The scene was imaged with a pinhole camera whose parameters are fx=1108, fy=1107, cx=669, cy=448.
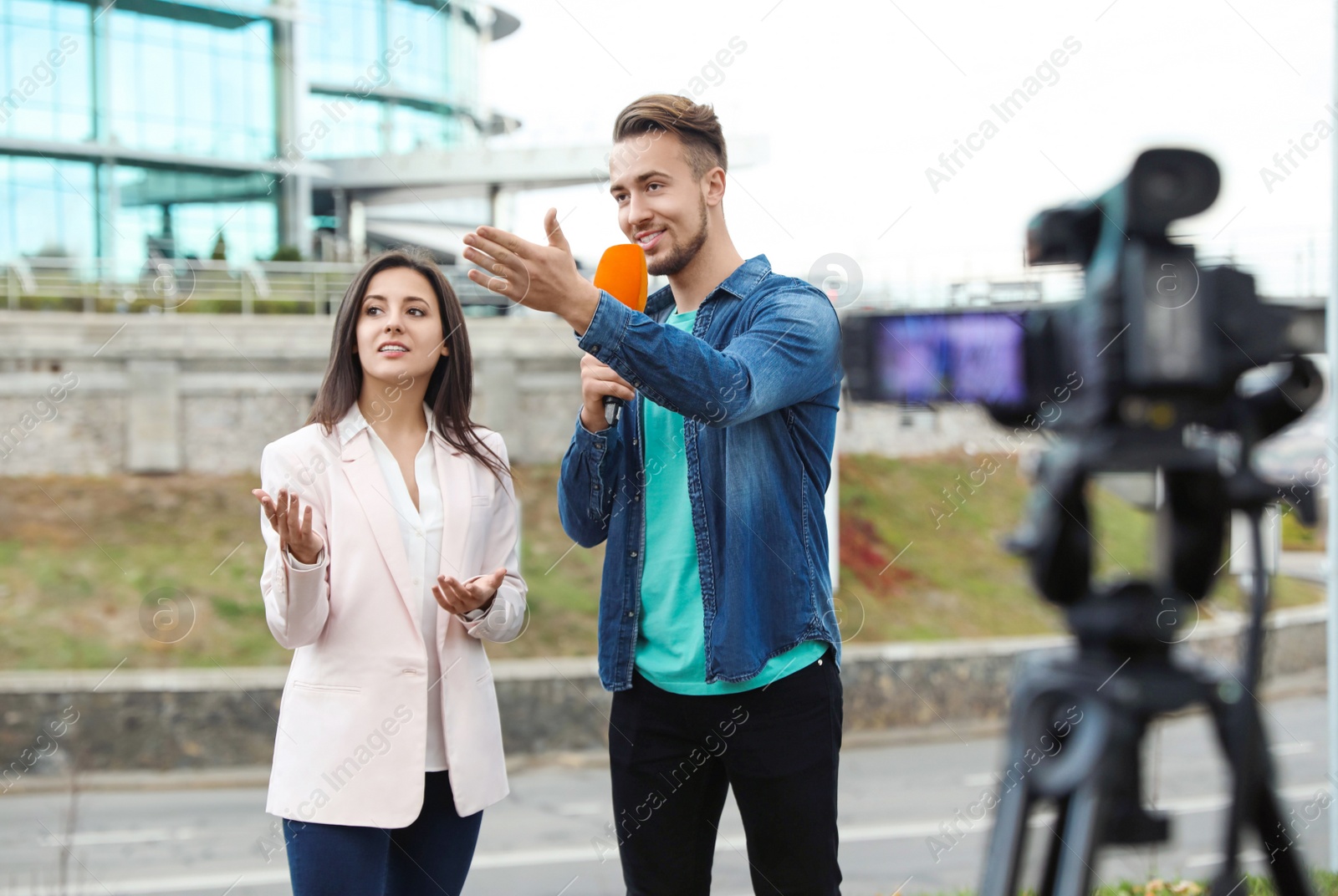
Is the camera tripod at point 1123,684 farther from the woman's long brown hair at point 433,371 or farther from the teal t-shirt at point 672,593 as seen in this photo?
the woman's long brown hair at point 433,371

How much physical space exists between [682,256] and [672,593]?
2.18 feet

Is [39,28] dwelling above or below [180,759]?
above

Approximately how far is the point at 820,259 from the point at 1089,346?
252 cm

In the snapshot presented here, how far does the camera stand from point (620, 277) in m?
2.03

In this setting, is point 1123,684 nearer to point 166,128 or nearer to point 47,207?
point 47,207

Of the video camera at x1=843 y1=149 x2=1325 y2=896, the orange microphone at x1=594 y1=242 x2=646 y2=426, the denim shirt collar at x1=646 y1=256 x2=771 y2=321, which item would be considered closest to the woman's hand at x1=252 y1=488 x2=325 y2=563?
the orange microphone at x1=594 y1=242 x2=646 y2=426

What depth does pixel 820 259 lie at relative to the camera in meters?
3.47

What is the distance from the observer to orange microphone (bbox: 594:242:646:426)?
6.64ft

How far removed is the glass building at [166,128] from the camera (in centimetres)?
2311

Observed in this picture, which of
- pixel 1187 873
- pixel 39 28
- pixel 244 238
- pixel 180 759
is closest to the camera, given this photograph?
pixel 1187 873

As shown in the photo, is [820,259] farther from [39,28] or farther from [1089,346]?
[39,28]

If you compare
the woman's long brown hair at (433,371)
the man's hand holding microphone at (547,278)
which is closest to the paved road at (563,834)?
the woman's long brown hair at (433,371)

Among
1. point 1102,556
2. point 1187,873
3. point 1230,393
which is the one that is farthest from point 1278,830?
point 1187,873

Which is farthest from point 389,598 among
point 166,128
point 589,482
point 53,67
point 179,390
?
point 166,128
